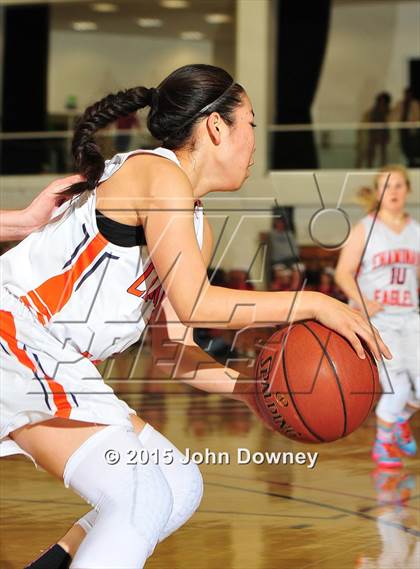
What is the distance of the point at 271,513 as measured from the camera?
479 cm

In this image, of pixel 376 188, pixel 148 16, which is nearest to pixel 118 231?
pixel 376 188

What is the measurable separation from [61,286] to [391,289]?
463 cm

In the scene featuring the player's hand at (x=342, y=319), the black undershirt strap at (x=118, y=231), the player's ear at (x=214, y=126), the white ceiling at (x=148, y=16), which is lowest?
the player's hand at (x=342, y=319)

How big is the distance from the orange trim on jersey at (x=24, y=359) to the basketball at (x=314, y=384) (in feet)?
2.02

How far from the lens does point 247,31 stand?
17.1 metres

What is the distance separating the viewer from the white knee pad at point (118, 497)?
7.30 feet

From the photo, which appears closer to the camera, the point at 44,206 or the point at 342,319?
the point at 342,319

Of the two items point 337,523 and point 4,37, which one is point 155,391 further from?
point 4,37

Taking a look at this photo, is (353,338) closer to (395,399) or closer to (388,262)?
(395,399)

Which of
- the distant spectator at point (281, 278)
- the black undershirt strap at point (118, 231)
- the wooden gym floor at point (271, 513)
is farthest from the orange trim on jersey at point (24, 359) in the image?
the distant spectator at point (281, 278)

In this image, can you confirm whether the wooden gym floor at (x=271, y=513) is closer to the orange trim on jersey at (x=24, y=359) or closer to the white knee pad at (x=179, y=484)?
the white knee pad at (x=179, y=484)

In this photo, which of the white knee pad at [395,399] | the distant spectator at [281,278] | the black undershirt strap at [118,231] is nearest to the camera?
the black undershirt strap at [118,231]

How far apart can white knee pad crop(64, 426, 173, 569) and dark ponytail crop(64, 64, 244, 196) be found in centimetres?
62

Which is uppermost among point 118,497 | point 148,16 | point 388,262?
point 148,16
